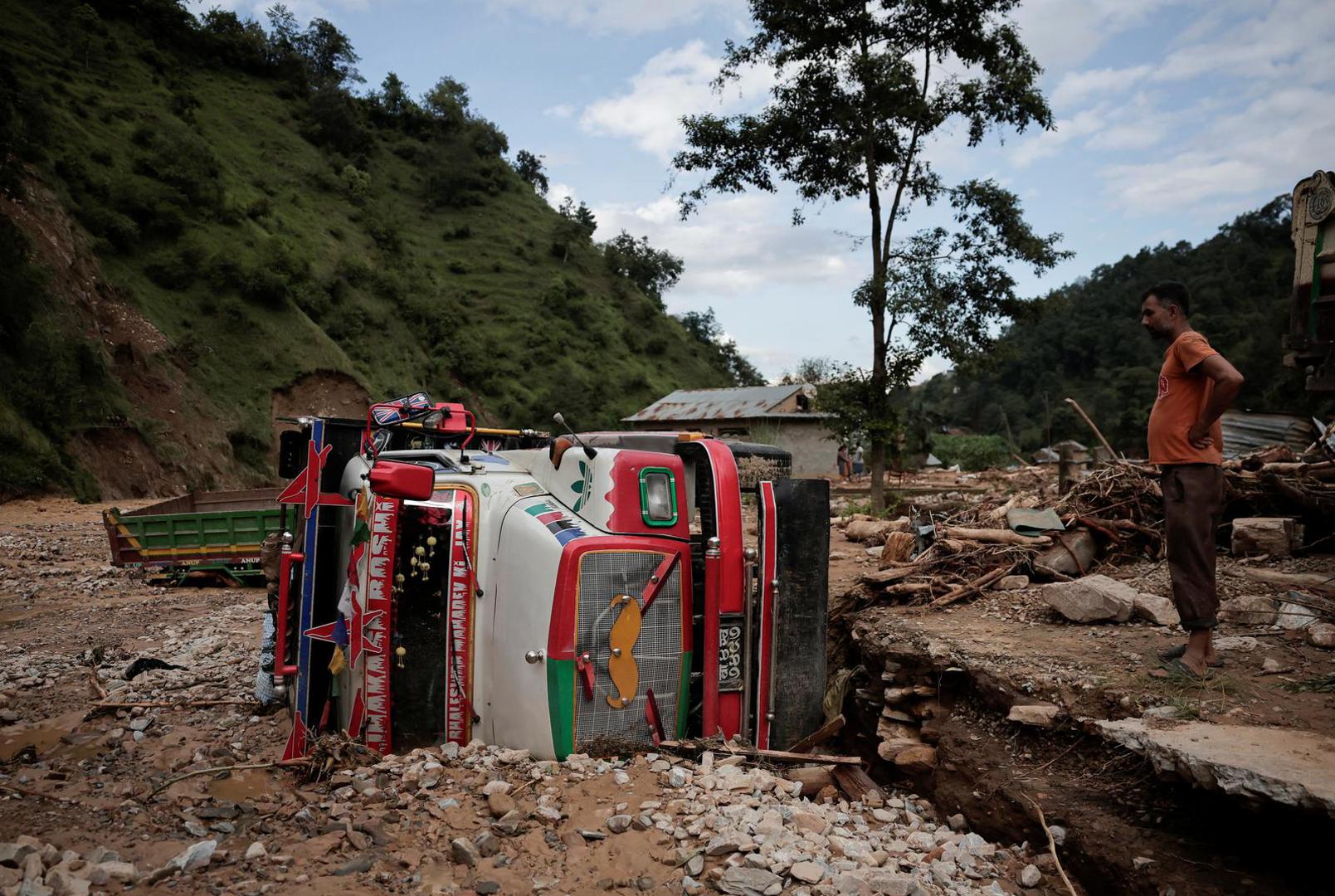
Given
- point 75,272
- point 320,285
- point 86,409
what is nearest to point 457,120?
point 320,285

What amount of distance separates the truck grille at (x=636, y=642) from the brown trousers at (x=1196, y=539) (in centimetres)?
232

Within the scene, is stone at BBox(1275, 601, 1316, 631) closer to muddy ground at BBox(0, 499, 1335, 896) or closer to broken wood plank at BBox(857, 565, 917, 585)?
muddy ground at BBox(0, 499, 1335, 896)

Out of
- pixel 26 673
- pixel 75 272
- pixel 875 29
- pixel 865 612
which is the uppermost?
pixel 875 29

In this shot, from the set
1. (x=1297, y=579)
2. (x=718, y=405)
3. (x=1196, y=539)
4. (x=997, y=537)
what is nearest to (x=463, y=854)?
(x=1196, y=539)

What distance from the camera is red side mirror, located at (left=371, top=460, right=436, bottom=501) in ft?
11.7

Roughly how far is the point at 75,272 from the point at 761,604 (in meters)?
26.0

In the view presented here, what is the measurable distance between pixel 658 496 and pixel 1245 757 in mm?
2459

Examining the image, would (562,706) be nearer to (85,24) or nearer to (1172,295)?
(1172,295)

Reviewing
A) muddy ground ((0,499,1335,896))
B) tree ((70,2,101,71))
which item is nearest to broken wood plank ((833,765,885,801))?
muddy ground ((0,499,1335,896))

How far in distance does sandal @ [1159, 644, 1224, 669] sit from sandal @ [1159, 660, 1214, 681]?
5 cm

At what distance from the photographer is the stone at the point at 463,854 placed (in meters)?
2.89

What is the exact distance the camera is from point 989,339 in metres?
12.7

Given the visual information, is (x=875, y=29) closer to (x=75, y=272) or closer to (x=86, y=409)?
(x=86, y=409)

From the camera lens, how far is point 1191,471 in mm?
3766
